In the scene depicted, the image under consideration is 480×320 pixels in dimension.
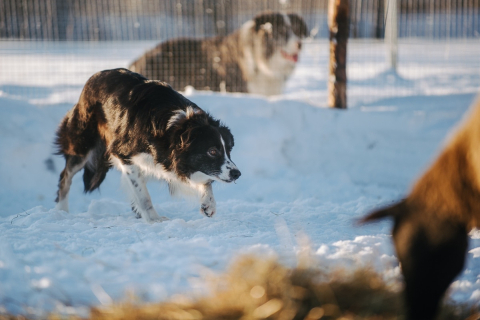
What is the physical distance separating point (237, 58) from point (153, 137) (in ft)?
16.1

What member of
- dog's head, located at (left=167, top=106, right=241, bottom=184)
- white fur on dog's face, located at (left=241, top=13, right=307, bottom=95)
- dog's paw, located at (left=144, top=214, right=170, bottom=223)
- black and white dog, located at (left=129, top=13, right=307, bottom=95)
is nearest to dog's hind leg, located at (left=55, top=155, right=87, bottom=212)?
A: dog's paw, located at (left=144, top=214, right=170, bottom=223)

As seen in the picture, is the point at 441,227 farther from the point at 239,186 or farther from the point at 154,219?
the point at 239,186

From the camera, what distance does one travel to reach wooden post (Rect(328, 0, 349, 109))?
878 centimetres

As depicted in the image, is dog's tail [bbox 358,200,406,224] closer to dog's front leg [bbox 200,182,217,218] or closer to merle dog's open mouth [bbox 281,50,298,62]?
dog's front leg [bbox 200,182,217,218]

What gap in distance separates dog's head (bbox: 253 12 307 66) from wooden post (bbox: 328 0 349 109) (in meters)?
0.92

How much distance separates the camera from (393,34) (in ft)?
37.8

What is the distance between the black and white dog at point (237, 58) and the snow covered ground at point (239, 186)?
997mm

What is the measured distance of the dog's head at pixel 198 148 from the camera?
5230 mm

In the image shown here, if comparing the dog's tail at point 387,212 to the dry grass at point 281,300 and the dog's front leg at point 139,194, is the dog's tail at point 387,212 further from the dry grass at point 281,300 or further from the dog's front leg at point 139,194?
the dog's front leg at point 139,194

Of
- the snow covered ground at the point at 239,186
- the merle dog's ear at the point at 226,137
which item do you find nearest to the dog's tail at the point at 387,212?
the snow covered ground at the point at 239,186

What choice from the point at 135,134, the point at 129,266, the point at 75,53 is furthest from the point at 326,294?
the point at 75,53

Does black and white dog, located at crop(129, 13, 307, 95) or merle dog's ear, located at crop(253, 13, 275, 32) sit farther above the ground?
merle dog's ear, located at crop(253, 13, 275, 32)

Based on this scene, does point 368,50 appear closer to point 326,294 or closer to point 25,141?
point 25,141

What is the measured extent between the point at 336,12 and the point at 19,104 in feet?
18.0
